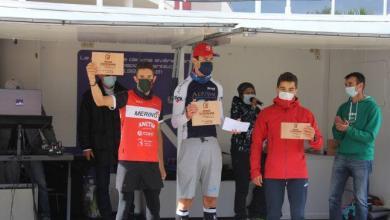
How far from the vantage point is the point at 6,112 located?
222 inches

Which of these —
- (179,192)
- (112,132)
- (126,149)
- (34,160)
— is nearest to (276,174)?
A: (179,192)

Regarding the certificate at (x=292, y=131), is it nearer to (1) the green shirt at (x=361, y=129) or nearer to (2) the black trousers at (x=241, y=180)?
(1) the green shirt at (x=361, y=129)

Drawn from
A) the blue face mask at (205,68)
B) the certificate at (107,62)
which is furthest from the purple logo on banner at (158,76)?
the certificate at (107,62)

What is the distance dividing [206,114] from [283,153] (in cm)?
76

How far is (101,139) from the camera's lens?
5672mm

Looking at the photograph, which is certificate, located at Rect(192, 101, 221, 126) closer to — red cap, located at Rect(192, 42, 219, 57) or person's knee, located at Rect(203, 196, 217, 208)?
red cap, located at Rect(192, 42, 219, 57)

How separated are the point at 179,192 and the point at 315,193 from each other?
2.29 metres

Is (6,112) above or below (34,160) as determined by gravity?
above


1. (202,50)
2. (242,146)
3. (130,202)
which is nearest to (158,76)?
(242,146)

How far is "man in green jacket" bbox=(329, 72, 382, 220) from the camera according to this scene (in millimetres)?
5195

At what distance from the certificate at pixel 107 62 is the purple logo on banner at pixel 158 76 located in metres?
2.31

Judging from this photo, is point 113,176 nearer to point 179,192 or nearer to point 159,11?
point 179,192

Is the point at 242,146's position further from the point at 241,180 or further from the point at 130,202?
the point at 130,202

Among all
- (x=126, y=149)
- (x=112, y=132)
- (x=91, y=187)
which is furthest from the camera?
(x=91, y=187)
